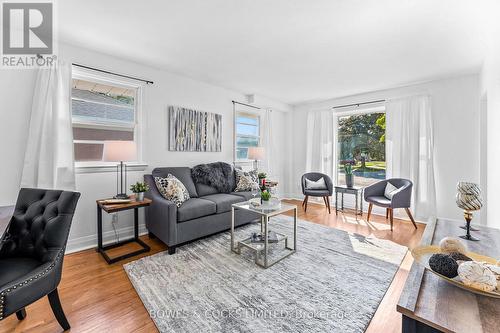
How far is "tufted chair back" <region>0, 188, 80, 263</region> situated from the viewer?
1428 millimetres

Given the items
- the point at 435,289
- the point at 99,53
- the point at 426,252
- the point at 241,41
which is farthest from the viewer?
the point at 99,53

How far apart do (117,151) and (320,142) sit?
4.19 metres

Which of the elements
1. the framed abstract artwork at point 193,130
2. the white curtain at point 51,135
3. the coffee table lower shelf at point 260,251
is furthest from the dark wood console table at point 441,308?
the framed abstract artwork at point 193,130

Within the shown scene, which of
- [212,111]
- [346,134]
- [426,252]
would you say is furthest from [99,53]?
[346,134]

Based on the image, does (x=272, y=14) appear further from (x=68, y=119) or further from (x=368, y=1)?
(x=68, y=119)

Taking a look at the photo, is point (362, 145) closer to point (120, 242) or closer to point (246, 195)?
point (246, 195)

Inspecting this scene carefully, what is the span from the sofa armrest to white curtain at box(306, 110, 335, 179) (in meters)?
3.70

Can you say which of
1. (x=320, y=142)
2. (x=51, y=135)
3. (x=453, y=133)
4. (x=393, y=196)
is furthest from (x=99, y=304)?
(x=453, y=133)

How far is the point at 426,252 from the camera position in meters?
1.07

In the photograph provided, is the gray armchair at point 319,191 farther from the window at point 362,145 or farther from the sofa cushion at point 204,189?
the sofa cushion at point 204,189

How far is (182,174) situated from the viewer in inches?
135

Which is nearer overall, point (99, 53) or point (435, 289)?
point (435, 289)

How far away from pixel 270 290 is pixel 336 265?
2.79 feet

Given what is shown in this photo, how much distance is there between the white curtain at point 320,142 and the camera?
5105 millimetres
